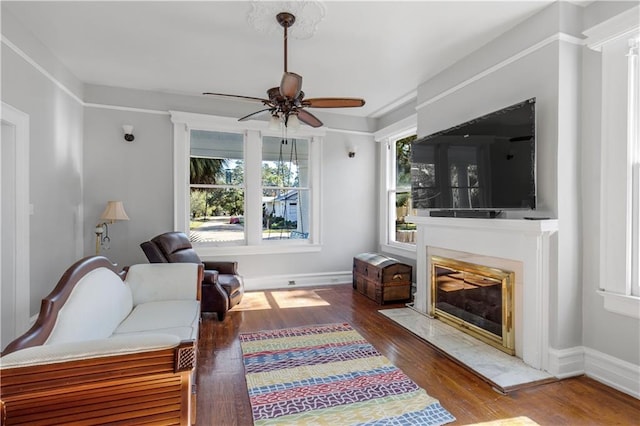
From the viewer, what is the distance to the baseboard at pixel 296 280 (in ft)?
16.2

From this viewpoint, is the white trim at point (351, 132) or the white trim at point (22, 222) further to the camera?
the white trim at point (351, 132)

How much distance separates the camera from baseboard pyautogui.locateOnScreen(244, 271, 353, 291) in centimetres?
493

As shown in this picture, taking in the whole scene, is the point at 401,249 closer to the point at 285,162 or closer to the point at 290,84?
the point at 285,162

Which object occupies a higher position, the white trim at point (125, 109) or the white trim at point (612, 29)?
the white trim at point (125, 109)

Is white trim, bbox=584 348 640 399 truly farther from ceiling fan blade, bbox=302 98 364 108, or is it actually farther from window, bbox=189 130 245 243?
window, bbox=189 130 245 243

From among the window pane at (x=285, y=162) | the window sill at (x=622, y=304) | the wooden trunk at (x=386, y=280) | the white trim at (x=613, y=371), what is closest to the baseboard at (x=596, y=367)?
the white trim at (x=613, y=371)

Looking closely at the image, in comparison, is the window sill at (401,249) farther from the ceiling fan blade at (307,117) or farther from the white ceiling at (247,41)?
the ceiling fan blade at (307,117)

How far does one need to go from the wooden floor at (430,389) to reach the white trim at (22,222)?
5.01ft

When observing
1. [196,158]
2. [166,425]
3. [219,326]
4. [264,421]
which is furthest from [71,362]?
[196,158]

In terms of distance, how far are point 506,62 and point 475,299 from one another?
2172 millimetres

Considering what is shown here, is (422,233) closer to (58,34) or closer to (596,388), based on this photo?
(596,388)

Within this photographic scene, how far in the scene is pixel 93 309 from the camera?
1.96m

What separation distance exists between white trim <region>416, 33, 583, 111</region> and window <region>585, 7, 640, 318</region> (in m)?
0.16

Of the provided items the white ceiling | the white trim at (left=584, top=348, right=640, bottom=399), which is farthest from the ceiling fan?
the white trim at (left=584, top=348, right=640, bottom=399)
